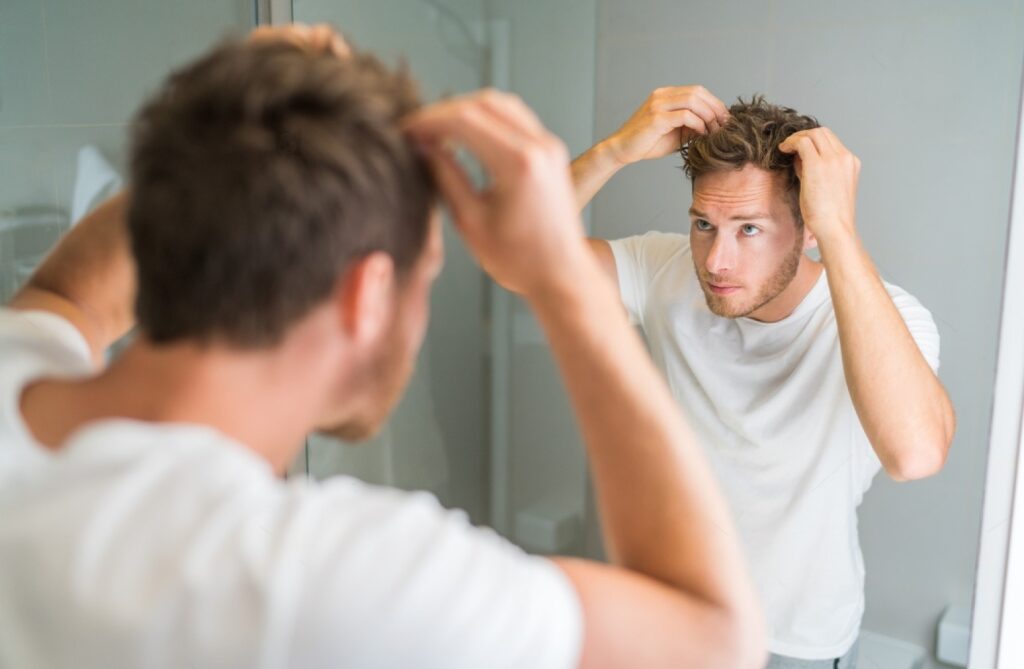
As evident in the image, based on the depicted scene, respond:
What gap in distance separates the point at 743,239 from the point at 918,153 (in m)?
0.20

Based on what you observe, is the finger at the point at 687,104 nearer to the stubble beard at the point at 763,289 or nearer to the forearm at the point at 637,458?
the stubble beard at the point at 763,289

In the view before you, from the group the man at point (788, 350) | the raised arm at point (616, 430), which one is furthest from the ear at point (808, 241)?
the raised arm at point (616, 430)

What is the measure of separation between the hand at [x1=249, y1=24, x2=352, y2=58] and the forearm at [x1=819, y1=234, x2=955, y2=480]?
0.54 metres

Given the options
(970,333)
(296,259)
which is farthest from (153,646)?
(970,333)

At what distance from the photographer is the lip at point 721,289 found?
101cm

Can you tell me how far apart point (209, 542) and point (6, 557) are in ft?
0.37

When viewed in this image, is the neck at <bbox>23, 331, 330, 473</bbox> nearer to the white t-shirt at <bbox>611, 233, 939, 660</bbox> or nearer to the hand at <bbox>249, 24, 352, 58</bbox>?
the hand at <bbox>249, 24, 352, 58</bbox>

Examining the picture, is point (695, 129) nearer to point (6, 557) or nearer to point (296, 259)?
point (296, 259)

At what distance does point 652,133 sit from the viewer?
1.06 metres

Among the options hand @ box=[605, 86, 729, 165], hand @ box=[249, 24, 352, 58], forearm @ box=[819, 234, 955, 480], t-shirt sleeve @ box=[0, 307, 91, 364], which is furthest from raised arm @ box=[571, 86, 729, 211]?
t-shirt sleeve @ box=[0, 307, 91, 364]

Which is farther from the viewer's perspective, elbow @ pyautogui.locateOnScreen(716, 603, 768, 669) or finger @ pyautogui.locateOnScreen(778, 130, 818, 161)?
finger @ pyautogui.locateOnScreen(778, 130, 818, 161)

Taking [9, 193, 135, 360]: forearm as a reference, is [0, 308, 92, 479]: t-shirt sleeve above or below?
below

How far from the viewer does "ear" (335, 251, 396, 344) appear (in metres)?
0.51

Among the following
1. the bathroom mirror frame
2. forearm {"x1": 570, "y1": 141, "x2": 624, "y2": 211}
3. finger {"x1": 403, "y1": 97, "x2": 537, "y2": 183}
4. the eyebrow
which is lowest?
the bathroom mirror frame
